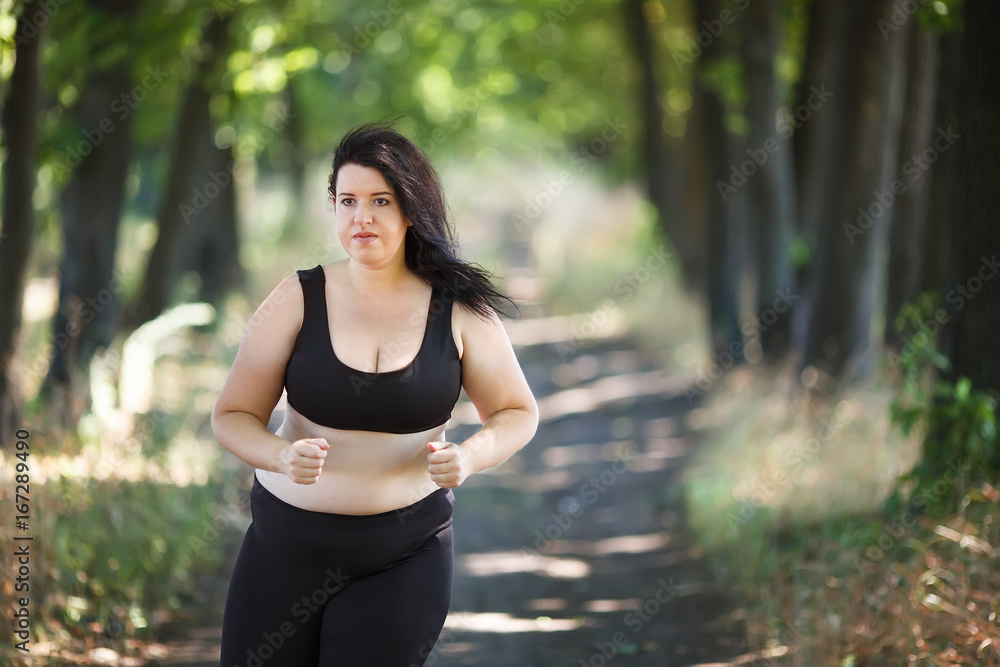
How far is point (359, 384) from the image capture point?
10.5ft

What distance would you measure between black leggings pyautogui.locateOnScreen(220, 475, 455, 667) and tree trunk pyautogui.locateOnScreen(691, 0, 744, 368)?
11.2 metres

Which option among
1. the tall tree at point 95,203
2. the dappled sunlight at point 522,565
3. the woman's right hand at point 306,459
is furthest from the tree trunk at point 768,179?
the woman's right hand at point 306,459

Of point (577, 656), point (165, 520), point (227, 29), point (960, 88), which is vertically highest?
point (227, 29)

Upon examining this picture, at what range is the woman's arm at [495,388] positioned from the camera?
335 cm

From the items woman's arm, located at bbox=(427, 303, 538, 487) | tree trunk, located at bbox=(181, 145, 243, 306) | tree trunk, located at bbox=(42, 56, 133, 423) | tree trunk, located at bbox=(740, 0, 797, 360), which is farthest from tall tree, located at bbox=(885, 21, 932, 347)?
tree trunk, located at bbox=(181, 145, 243, 306)

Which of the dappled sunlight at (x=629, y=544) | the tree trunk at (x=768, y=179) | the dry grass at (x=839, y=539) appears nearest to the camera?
the dry grass at (x=839, y=539)

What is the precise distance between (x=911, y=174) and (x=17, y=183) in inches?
261

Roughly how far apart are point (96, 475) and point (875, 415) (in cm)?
519

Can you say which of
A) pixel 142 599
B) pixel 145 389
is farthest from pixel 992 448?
pixel 145 389

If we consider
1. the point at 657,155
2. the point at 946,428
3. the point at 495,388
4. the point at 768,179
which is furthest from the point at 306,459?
the point at 657,155

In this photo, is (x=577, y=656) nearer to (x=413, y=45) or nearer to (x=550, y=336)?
(x=413, y=45)

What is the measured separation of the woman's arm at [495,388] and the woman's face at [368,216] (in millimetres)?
291

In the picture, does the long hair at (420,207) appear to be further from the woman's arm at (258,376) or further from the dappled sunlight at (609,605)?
the dappled sunlight at (609,605)

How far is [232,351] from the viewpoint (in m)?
12.7
